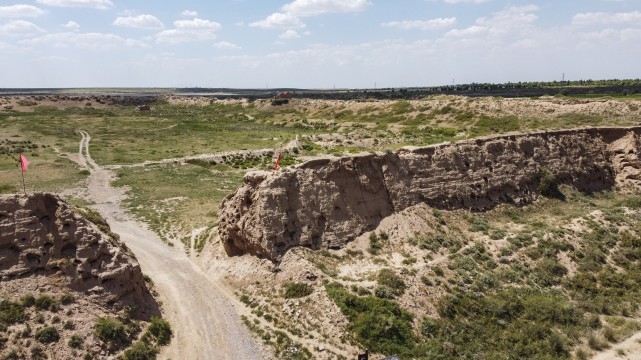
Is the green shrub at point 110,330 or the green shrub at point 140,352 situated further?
the green shrub at point 110,330

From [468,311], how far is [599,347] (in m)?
6.94

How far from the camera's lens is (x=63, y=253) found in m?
22.0

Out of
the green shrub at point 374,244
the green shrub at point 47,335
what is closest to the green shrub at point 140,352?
the green shrub at point 47,335

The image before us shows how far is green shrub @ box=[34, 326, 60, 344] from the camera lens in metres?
18.7

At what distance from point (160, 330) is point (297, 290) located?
769 centimetres

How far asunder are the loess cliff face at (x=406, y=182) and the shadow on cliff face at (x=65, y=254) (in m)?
8.00

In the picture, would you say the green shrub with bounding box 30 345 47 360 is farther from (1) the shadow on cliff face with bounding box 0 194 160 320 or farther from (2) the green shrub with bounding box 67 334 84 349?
(1) the shadow on cliff face with bounding box 0 194 160 320

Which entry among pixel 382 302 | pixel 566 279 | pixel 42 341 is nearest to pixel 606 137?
pixel 566 279

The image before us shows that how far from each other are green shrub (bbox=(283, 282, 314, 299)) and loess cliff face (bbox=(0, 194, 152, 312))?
7.50 m

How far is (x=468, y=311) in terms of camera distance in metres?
25.7

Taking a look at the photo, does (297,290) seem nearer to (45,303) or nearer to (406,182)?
(45,303)

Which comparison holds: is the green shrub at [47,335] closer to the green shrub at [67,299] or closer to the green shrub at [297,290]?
the green shrub at [67,299]

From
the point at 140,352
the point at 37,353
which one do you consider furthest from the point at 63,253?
the point at 140,352

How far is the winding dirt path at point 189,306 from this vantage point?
21531mm
